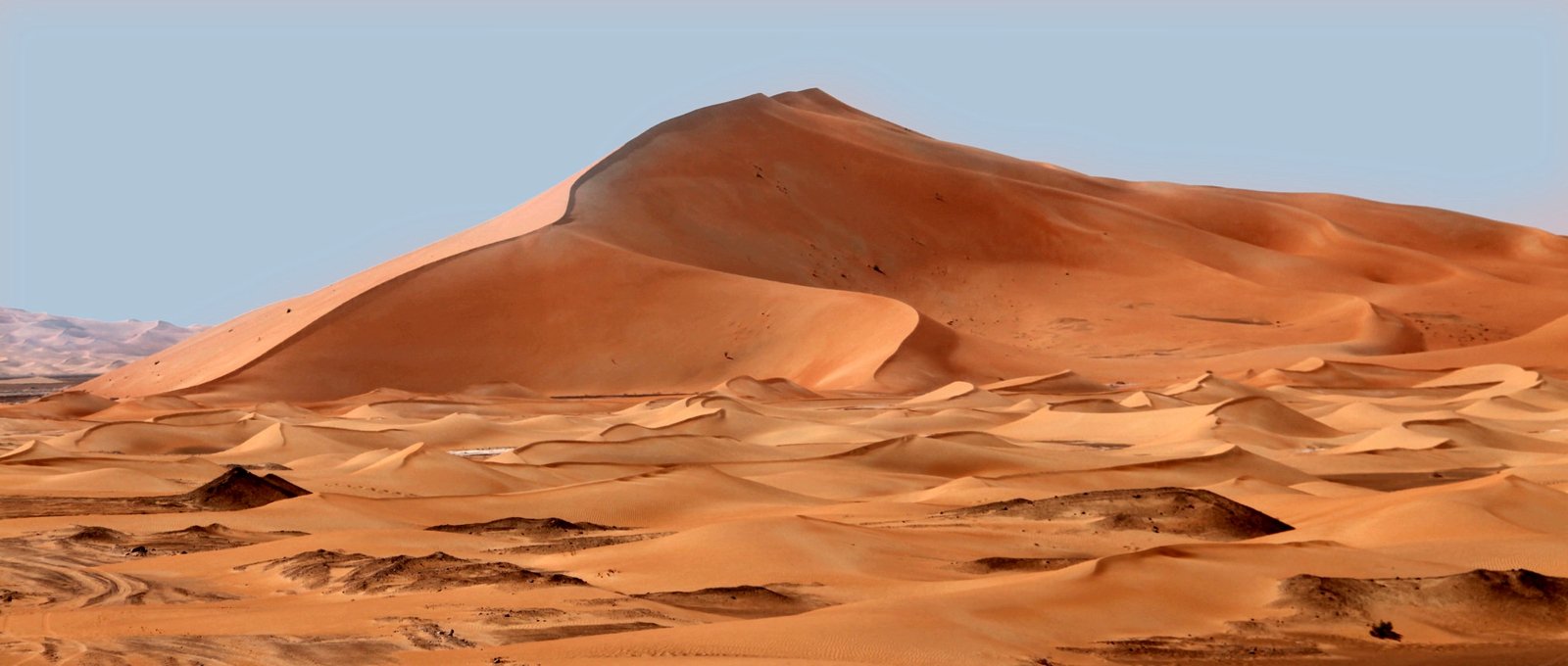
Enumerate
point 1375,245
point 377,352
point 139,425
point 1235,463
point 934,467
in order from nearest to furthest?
point 1235,463 < point 934,467 < point 139,425 < point 377,352 < point 1375,245

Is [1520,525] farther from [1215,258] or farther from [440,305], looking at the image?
[1215,258]

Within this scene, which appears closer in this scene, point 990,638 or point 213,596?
point 990,638

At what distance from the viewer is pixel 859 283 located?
6406 centimetres

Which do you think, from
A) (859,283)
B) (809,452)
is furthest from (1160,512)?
(859,283)

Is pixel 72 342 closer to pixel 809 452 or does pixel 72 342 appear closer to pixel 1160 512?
pixel 809 452

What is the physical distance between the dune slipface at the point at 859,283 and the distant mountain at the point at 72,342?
70321mm

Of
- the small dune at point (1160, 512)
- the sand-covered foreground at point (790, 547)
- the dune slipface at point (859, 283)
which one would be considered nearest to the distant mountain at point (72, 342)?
the dune slipface at point (859, 283)

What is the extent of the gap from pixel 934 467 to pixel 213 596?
12.2 meters

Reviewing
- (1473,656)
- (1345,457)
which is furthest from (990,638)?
(1345,457)

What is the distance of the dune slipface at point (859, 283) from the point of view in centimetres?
5028

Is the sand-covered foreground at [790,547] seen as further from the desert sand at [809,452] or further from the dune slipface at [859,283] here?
the dune slipface at [859,283]

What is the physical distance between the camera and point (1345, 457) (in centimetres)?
2323

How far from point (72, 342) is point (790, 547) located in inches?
6336

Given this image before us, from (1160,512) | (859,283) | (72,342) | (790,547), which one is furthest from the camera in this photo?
(72,342)
